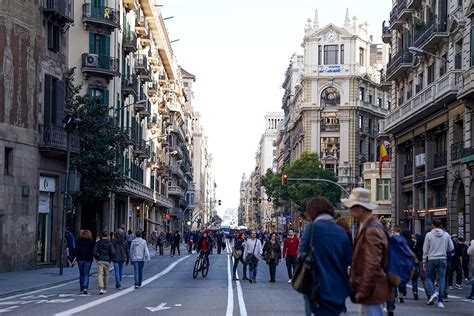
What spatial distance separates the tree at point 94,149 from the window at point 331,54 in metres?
63.3

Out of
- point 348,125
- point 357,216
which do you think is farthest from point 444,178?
point 348,125

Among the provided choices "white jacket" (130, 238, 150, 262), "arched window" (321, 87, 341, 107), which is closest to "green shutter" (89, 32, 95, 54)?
"white jacket" (130, 238, 150, 262)

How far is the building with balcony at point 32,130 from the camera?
3303 centimetres

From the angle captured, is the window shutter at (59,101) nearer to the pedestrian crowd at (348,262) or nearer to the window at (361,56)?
the pedestrian crowd at (348,262)

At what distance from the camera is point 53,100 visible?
37312 mm

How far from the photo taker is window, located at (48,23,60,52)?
3731 centimetres

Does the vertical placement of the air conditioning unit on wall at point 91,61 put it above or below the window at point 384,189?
above

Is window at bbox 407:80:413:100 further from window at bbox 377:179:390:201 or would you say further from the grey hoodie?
the grey hoodie

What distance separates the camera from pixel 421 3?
49.0 m

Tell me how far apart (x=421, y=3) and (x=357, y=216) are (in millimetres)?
41886

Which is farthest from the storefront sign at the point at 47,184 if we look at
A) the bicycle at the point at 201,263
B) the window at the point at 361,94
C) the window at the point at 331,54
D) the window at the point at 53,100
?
the window at the point at 331,54

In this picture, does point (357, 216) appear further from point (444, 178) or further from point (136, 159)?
point (136, 159)

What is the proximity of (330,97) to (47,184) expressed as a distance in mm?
66920

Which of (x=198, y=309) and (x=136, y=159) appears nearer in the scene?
(x=198, y=309)
